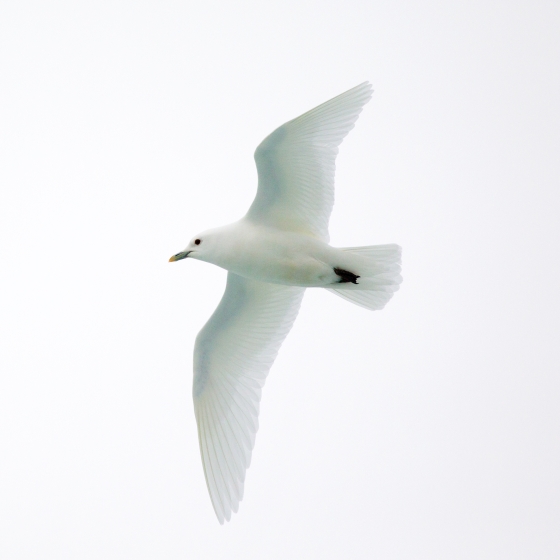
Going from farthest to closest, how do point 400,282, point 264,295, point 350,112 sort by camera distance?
point 264,295 < point 400,282 < point 350,112

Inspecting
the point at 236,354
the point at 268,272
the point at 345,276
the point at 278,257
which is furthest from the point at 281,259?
the point at 236,354

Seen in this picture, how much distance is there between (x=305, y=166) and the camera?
8.35 meters

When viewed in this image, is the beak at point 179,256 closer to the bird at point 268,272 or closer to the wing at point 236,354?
the bird at point 268,272

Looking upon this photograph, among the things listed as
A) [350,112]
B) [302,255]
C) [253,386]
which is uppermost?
[350,112]

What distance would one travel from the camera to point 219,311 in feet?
30.7

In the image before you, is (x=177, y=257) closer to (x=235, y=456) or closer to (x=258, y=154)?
(x=258, y=154)

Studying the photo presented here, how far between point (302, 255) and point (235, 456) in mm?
2088

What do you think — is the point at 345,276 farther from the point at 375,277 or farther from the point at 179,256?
the point at 179,256

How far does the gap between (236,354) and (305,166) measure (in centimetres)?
213

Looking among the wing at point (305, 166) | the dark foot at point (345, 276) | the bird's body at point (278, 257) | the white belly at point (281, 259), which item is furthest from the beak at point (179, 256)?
the dark foot at point (345, 276)

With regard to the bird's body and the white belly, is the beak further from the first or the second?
the white belly

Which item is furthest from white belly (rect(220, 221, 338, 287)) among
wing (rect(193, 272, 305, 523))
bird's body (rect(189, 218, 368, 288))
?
wing (rect(193, 272, 305, 523))

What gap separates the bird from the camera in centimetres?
824

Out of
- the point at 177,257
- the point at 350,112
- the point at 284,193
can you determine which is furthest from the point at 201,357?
the point at 350,112
